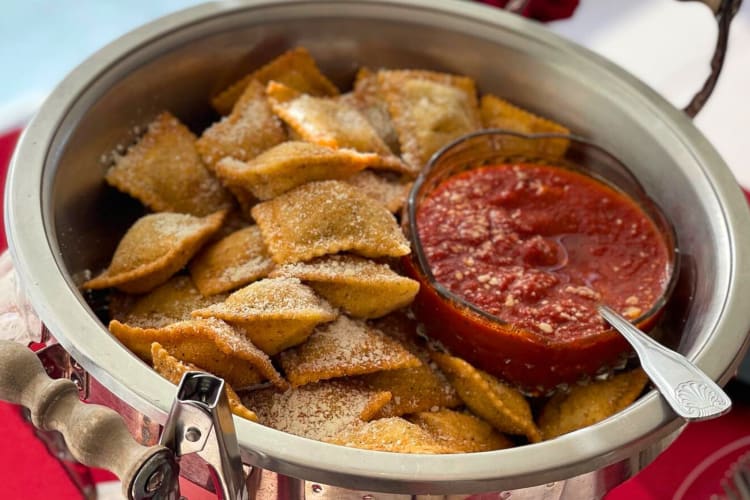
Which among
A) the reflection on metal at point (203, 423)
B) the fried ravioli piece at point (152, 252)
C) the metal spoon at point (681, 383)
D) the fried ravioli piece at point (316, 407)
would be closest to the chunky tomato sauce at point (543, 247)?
the metal spoon at point (681, 383)

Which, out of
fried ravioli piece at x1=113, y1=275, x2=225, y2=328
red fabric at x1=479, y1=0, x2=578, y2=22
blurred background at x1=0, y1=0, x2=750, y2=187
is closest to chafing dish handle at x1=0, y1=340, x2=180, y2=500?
fried ravioli piece at x1=113, y1=275, x2=225, y2=328

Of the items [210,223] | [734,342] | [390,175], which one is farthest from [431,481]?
[390,175]

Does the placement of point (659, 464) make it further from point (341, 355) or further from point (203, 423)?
point (203, 423)

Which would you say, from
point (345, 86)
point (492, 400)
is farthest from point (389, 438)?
point (345, 86)

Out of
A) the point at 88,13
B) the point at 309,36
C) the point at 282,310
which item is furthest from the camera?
the point at 88,13

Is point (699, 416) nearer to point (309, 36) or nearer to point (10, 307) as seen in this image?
point (10, 307)
